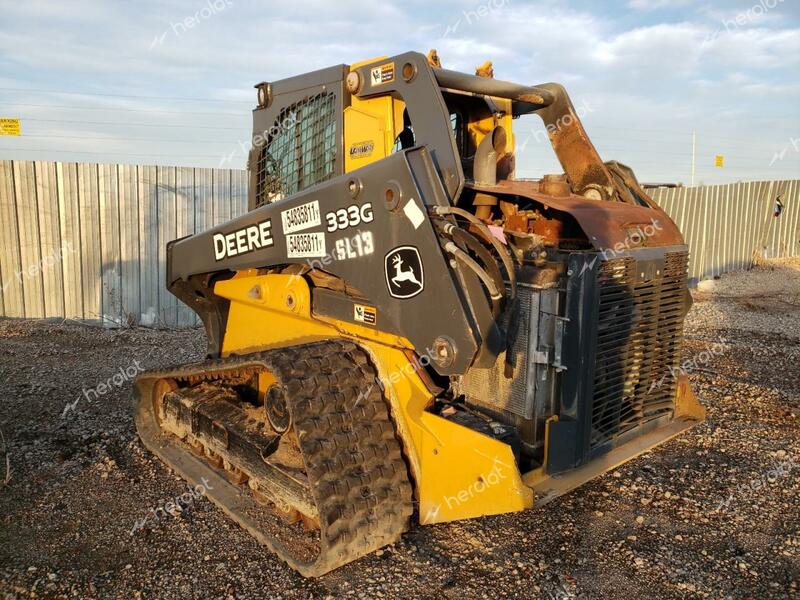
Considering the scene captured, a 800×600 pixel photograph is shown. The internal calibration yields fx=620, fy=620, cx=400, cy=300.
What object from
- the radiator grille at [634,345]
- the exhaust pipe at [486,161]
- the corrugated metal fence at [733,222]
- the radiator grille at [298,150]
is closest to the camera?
the radiator grille at [634,345]

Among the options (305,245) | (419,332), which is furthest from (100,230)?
(419,332)

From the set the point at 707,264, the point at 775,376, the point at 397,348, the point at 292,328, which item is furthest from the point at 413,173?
the point at 707,264

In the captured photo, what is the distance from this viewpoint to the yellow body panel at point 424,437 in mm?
2758

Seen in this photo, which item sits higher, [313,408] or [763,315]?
[313,408]

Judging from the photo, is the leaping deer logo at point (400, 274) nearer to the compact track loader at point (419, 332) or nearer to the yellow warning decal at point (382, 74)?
the compact track loader at point (419, 332)

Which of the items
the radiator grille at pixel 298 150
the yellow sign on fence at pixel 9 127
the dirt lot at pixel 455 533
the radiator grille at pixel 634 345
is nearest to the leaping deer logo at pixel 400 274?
the radiator grille at pixel 634 345

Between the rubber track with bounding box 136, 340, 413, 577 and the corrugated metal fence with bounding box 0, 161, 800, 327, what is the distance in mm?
6538

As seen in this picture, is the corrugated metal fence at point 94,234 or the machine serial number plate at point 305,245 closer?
the machine serial number plate at point 305,245

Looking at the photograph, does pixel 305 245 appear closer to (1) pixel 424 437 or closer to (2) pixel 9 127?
(1) pixel 424 437

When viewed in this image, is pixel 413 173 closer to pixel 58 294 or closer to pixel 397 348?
pixel 397 348

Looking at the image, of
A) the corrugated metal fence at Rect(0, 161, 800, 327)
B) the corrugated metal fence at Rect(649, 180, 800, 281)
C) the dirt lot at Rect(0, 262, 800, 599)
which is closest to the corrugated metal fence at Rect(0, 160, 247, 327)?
the corrugated metal fence at Rect(0, 161, 800, 327)

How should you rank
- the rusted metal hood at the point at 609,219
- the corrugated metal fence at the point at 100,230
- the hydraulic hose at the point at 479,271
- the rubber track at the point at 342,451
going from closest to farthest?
the hydraulic hose at the point at 479,271 → the rubber track at the point at 342,451 → the rusted metal hood at the point at 609,219 → the corrugated metal fence at the point at 100,230

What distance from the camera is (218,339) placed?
187 inches

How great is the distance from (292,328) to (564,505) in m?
2.03
